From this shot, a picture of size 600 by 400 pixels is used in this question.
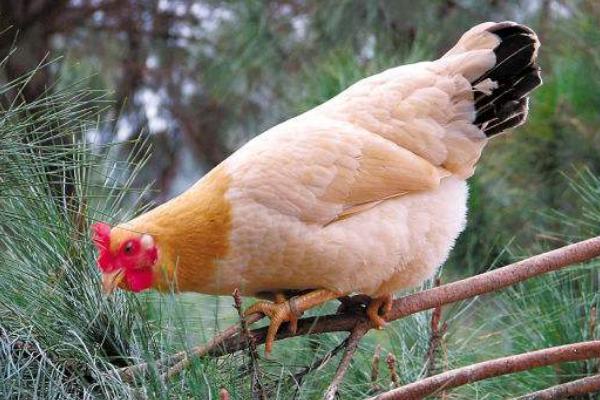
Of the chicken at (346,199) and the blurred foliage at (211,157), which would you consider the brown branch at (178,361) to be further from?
the chicken at (346,199)

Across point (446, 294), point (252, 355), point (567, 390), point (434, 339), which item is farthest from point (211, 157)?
point (252, 355)

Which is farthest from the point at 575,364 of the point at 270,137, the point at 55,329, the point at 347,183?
the point at 55,329

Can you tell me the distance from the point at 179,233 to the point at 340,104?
44 centimetres

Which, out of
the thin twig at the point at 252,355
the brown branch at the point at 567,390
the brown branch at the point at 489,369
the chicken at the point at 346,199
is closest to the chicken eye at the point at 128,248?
the chicken at the point at 346,199

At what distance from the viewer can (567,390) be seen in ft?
5.08

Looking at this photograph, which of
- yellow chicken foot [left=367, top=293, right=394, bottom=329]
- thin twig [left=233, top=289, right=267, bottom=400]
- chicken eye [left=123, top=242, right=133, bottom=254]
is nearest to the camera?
thin twig [left=233, top=289, right=267, bottom=400]

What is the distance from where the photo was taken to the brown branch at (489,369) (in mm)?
1406

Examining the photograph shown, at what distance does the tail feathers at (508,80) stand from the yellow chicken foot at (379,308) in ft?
1.24

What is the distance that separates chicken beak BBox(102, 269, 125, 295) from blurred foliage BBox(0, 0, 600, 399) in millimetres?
19

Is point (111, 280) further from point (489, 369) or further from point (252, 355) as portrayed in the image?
point (489, 369)

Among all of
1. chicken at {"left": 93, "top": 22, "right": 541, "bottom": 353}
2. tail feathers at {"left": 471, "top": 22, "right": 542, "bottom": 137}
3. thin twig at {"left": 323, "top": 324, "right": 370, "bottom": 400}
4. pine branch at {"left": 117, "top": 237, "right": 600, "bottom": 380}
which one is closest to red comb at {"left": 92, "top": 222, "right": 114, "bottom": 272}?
chicken at {"left": 93, "top": 22, "right": 541, "bottom": 353}

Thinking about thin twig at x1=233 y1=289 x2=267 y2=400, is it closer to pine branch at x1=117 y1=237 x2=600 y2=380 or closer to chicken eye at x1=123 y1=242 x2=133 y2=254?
pine branch at x1=117 y1=237 x2=600 y2=380

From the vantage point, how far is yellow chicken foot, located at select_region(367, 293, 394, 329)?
69.1 inches

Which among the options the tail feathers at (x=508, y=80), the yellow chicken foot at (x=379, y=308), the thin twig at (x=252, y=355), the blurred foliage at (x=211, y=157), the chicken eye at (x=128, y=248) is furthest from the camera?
the tail feathers at (x=508, y=80)
